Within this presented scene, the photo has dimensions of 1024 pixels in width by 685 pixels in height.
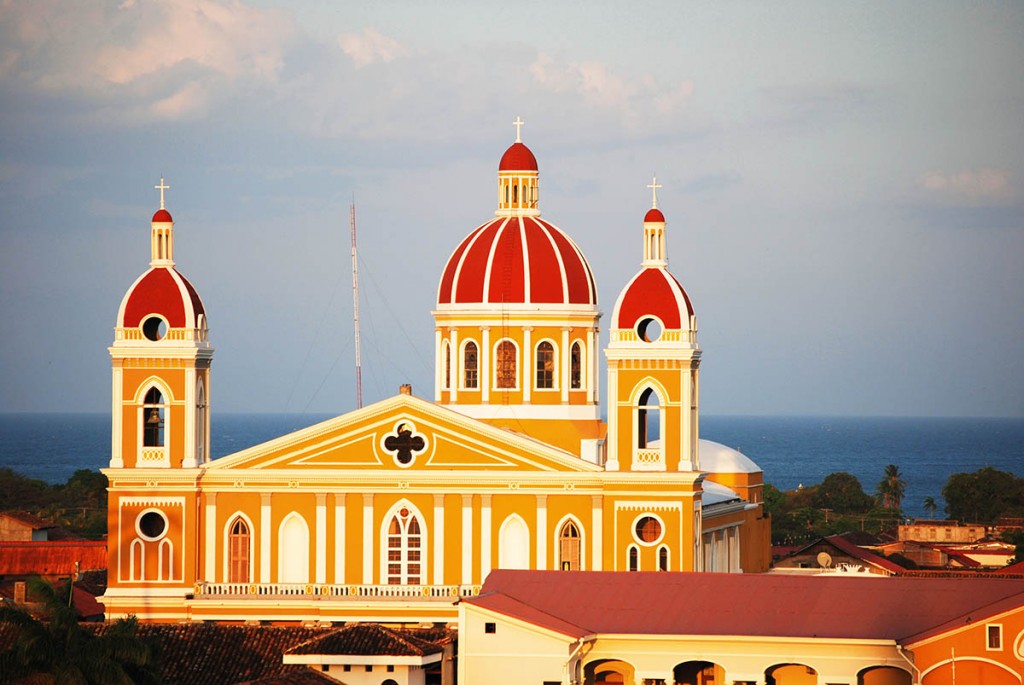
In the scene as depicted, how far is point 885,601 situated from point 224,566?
19.7 m

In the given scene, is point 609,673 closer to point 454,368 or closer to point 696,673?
point 696,673

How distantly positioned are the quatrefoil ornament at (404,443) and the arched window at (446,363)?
699 centimetres

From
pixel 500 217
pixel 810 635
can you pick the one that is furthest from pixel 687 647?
pixel 500 217

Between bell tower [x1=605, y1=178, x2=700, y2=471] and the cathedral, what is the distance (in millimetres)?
55

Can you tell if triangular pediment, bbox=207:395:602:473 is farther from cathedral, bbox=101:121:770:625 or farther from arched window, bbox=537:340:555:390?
arched window, bbox=537:340:555:390

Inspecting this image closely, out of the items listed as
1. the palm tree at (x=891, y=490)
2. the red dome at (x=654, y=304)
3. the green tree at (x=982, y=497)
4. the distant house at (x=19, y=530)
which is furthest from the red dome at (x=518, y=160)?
the palm tree at (x=891, y=490)

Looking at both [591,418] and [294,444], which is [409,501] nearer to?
[294,444]

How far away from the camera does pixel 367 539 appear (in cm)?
7262

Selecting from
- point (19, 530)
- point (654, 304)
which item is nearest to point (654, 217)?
point (654, 304)

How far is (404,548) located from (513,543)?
120 inches

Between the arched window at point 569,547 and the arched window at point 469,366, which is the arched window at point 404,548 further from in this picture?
the arched window at point 469,366

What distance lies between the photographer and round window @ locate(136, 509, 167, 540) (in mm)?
73125

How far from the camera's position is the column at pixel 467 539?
7225 centimetres

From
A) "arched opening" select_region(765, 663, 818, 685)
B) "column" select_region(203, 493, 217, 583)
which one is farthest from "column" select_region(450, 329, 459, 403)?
"arched opening" select_region(765, 663, 818, 685)
